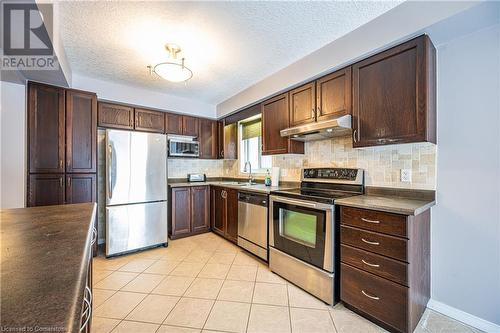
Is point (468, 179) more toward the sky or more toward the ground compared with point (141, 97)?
more toward the ground

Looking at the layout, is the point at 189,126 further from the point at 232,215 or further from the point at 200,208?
the point at 232,215

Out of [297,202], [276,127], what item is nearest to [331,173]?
Result: [297,202]

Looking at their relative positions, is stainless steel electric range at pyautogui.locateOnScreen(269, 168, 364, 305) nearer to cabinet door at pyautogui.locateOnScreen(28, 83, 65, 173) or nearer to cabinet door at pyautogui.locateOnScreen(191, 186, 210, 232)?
cabinet door at pyautogui.locateOnScreen(191, 186, 210, 232)

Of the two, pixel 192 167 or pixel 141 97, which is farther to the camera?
pixel 192 167

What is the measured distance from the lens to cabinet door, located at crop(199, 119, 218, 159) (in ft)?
13.5

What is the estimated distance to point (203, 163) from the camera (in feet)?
14.6

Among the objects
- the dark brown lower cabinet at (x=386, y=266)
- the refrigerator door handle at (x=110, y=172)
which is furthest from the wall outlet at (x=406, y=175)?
the refrigerator door handle at (x=110, y=172)

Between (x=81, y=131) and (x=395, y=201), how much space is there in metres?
3.59

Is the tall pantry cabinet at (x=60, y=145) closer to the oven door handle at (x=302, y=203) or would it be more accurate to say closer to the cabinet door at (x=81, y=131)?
the cabinet door at (x=81, y=131)

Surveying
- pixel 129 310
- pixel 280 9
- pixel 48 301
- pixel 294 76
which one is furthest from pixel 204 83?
pixel 48 301

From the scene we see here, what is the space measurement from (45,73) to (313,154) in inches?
125

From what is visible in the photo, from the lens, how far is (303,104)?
2.54 m

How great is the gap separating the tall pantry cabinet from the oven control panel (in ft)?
9.26

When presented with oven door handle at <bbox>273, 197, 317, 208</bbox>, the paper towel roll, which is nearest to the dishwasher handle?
oven door handle at <bbox>273, 197, 317, 208</bbox>
